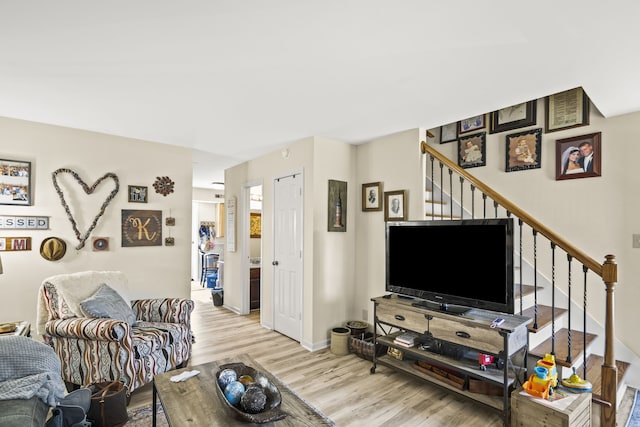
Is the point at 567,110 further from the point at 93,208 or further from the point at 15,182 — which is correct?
the point at 15,182

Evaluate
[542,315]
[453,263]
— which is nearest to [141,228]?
[453,263]

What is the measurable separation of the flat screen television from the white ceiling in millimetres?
1053

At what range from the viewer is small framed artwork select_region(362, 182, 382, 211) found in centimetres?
377

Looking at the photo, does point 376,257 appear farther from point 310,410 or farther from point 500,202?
point 310,410

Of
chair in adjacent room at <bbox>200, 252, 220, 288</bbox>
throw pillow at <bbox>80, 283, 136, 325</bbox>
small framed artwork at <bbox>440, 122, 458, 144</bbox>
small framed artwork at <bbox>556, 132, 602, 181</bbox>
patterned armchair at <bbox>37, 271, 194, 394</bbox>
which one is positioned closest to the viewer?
patterned armchair at <bbox>37, 271, 194, 394</bbox>

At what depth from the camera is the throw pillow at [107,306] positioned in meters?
2.69

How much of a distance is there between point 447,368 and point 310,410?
1.53 metres

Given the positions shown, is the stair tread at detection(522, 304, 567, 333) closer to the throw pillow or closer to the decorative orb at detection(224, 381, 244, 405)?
the decorative orb at detection(224, 381, 244, 405)

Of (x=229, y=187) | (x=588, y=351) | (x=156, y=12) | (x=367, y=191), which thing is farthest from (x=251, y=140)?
(x=588, y=351)

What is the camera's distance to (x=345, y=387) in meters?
2.86

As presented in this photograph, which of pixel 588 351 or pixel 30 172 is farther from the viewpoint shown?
pixel 30 172

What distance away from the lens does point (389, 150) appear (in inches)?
146

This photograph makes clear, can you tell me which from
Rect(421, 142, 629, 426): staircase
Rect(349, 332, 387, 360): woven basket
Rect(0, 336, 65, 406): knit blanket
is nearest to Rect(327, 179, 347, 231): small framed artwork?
Rect(421, 142, 629, 426): staircase

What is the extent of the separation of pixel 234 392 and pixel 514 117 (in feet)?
12.0
